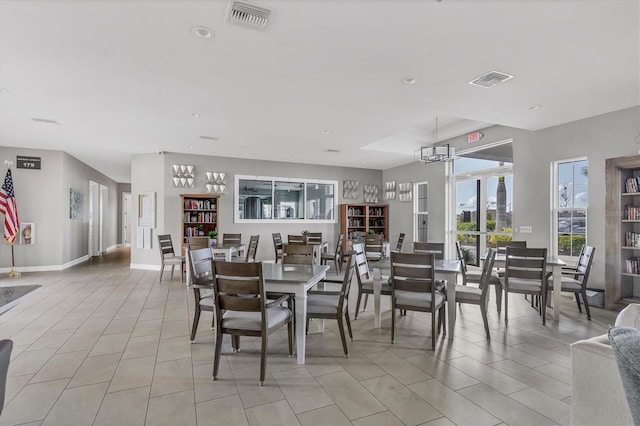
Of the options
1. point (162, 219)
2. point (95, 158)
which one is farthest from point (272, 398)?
point (95, 158)

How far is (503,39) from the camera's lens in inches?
118

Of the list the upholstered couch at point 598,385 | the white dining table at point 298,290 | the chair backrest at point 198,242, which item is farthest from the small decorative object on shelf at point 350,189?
the upholstered couch at point 598,385

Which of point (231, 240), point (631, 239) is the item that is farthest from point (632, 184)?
point (231, 240)

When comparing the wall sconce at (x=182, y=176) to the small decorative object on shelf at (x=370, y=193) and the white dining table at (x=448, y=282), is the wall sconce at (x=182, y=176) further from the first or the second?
the white dining table at (x=448, y=282)

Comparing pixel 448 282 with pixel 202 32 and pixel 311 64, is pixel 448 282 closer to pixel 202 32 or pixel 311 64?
pixel 311 64

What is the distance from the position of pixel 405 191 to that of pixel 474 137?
286 centimetres

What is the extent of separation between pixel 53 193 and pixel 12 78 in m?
5.17

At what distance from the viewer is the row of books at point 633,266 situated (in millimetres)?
4684

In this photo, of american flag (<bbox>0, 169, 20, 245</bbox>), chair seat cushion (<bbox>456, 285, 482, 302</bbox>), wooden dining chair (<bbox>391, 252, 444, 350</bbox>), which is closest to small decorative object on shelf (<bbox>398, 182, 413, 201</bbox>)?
chair seat cushion (<bbox>456, 285, 482, 302</bbox>)

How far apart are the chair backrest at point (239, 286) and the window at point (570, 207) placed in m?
5.48

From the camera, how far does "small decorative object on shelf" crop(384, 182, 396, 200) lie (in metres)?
10.2

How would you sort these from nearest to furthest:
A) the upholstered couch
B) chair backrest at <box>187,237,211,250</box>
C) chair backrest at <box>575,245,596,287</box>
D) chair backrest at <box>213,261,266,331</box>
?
1. the upholstered couch
2. chair backrest at <box>213,261,266,331</box>
3. chair backrest at <box>575,245,596,287</box>
4. chair backrest at <box>187,237,211,250</box>

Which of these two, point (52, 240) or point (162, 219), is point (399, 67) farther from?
point (52, 240)

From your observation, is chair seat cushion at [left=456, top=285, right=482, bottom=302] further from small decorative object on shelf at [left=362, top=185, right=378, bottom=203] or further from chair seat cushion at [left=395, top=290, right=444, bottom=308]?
small decorative object on shelf at [left=362, top=185, right=378, bottom=203]
